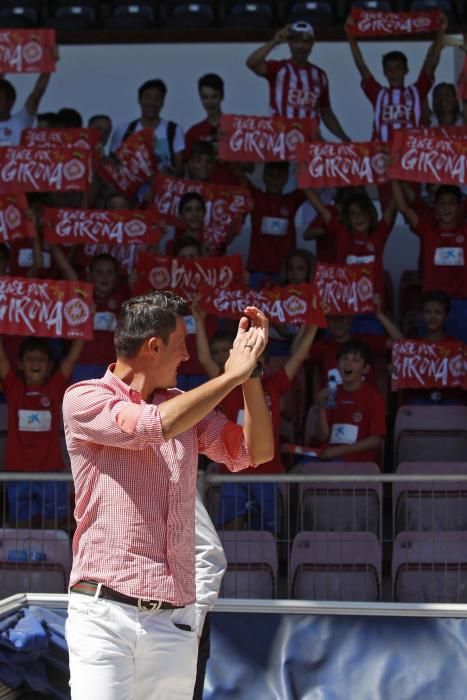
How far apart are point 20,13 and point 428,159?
520 centimetres

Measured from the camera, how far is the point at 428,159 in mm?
8664

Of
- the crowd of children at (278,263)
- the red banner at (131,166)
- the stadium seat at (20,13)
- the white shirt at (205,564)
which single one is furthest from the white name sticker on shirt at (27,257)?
the white shirt at (205,564)

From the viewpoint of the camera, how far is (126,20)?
12445mm

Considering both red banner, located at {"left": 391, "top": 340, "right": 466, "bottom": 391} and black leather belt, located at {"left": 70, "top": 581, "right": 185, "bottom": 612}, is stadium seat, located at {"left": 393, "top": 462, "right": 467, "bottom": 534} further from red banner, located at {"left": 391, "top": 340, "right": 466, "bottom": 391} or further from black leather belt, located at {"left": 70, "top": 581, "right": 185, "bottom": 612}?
black leather belt, located at {"left": 70, "top": 581, "right": 185, "bottom": 612}

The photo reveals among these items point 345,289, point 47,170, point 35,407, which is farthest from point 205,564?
point 47,170

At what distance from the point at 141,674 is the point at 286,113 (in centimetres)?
753

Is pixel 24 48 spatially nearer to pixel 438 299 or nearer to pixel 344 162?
pixel 344 162

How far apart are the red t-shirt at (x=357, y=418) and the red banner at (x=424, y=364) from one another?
0.66 feet

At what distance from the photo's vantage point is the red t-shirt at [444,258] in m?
9.61

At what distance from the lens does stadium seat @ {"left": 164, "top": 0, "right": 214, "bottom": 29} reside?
12.4 m

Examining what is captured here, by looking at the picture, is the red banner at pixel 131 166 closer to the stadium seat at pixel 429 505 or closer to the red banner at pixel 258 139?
the red banner at pixel 258 139

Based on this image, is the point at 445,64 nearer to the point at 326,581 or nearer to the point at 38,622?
the point at 326,581

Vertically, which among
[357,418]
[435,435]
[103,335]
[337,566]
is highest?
[103,335]

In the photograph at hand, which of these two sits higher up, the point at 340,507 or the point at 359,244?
the point at 359,244
